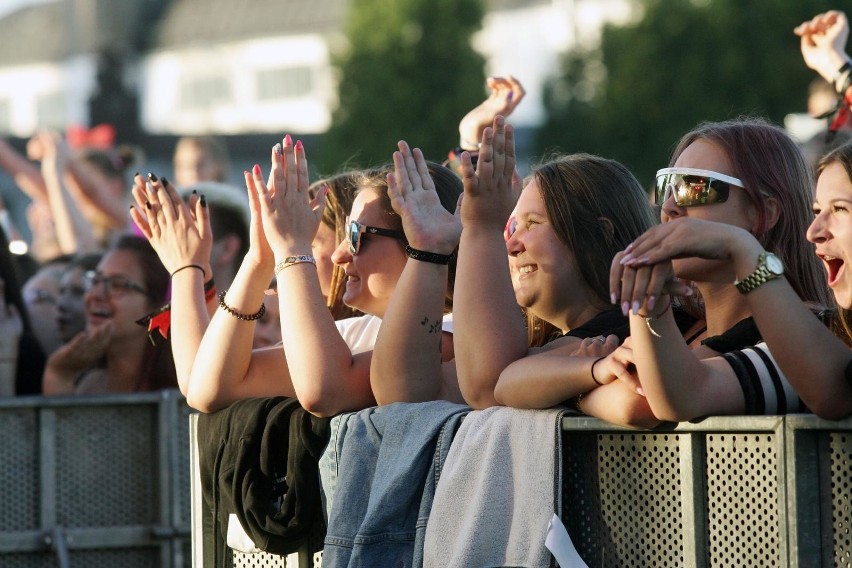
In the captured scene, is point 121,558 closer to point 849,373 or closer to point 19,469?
point 19,469

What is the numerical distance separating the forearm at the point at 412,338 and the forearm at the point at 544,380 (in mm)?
517

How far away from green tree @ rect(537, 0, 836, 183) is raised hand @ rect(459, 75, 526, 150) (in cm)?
4337

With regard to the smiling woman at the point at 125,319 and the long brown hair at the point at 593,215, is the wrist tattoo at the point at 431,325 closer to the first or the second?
the long brown hair at the point at 593,215

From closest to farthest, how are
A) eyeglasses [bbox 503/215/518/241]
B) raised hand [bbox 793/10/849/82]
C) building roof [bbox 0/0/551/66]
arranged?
1. eyeglasses [bbox 503/215/518/241]
2. raised hand [bbox 793/10/849/82]
3. building roof [bbox 0/0/551/66]

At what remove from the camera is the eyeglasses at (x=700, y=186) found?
3877 mm

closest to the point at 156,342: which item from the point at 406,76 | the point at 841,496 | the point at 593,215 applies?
the point at 593,215

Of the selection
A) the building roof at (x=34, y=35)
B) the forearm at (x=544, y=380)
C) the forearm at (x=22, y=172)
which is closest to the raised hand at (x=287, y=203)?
the forearm at (x=544, y=380)

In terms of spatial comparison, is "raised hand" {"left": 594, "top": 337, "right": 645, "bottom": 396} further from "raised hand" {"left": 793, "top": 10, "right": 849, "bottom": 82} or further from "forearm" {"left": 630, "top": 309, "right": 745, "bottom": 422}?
"raised hand" {"left": 793, "top": 10, "right": 849, "bottom": 82}

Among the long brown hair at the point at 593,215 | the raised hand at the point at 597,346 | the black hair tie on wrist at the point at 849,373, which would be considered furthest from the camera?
the long brown hair at the point at 593,215

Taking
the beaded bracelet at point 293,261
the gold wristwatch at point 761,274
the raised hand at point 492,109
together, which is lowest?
the beaded bracelet at point 293,261

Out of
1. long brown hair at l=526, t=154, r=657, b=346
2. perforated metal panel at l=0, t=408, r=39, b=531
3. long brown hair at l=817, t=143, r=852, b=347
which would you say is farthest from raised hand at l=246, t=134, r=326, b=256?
perforated metal panel at l=0, t=408, r=39, b=531

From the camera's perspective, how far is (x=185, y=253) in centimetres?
534

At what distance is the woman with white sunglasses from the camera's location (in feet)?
10.3

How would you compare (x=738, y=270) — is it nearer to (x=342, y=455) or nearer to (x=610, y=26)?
(x=342, y=455)
